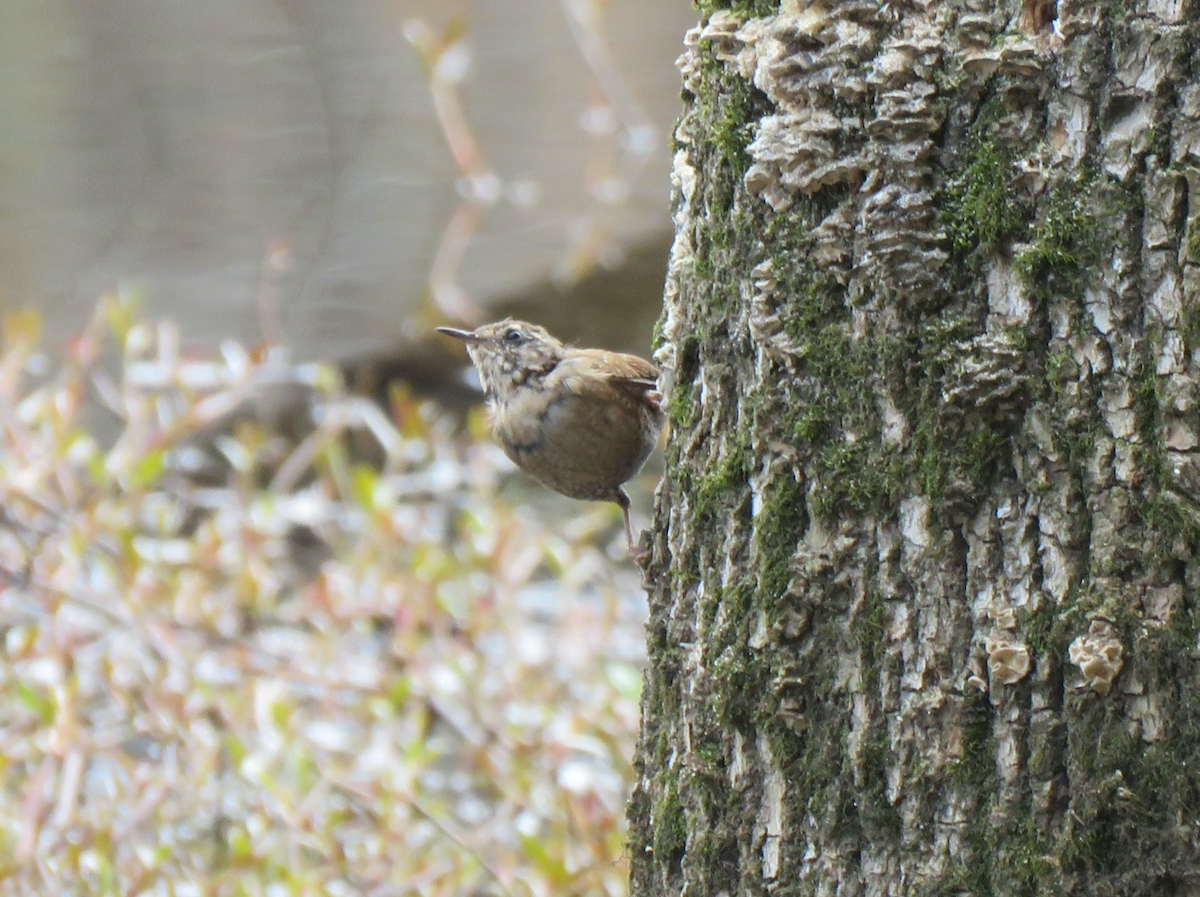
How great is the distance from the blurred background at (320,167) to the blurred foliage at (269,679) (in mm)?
2266

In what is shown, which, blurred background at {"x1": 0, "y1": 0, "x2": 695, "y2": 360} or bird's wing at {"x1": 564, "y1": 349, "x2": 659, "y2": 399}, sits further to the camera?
blurred background at {"x1": 0, "y1": 0, "x2": 695, "y2": 360}

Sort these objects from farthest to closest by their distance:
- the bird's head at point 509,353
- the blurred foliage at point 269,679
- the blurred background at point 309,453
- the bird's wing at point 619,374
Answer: the blurred background at point 309,453 < the blurred foliage at point 269,679 < the bird's head at point 509,353 < the bird's wing at point 619,374

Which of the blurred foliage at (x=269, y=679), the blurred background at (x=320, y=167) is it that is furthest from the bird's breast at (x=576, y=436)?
the blurred background at (x=320, y=167)

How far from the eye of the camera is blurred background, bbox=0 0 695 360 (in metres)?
6.76

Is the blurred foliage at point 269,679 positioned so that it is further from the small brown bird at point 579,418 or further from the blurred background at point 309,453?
the small brown bird at point 579,418

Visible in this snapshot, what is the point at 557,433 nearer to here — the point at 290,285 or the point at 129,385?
the point at 129,385

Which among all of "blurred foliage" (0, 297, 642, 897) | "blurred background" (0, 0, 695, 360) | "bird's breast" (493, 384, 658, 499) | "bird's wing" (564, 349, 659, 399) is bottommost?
"blurred foliage" (0, 297, 642, 897)

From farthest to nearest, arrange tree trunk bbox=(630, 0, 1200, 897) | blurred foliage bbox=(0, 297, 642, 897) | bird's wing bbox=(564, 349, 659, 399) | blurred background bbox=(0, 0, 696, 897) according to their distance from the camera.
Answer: blurred background bbox=(0, 0, 696, 897) < blurred foliage bbox=(0, 297, 642, 897) < bird's wing bbox=(564, 349, 659, 399) < tree trunk bbox=(630, 0, 1200, 897)

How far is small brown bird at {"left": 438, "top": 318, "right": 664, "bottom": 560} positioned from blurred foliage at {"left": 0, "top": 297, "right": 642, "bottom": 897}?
39.0 inches

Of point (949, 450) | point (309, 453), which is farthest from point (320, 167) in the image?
point (949, 450)

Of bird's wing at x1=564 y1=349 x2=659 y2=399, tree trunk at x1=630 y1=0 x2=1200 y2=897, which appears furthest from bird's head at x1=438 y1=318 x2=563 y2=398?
tree trunk at x1=630 y1=0 x2=1200 y2=897

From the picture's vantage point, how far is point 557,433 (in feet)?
9.87

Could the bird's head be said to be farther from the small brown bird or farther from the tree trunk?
the tree trunk

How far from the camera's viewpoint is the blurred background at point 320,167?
6.76m
